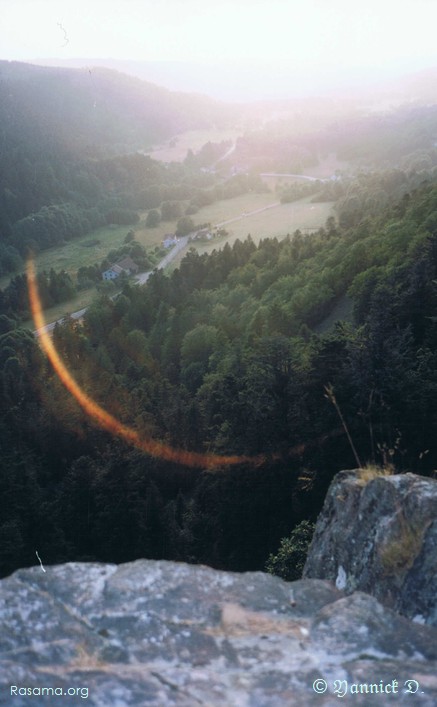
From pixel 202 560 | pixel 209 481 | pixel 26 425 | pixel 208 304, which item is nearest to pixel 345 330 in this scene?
pixel 209 481

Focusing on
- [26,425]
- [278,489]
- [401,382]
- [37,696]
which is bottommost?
[26,425]

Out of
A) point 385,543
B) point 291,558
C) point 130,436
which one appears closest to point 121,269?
point 130,436

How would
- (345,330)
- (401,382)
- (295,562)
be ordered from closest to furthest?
(295,562), (401,382), (345,330)

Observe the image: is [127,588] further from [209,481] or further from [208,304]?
[208,304]

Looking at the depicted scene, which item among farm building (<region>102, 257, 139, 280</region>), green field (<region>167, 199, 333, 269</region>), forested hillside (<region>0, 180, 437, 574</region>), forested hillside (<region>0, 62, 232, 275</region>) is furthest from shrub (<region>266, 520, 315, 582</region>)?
forested hillside (<region>0, 62, 232, 275</region>)

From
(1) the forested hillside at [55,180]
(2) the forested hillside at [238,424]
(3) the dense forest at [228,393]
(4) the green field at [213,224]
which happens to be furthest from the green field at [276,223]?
(2) the forested hillside at [238,424]
